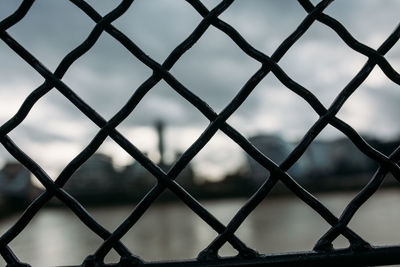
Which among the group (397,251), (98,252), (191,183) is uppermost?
(397,251)

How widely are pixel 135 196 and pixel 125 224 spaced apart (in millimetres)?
18366

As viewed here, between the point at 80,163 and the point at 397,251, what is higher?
the point at 397,251

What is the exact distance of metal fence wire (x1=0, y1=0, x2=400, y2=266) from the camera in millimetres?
553

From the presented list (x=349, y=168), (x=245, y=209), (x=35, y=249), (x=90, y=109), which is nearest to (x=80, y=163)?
(x=90, y=109)

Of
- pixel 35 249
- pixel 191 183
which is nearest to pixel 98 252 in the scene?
pixel 35 249

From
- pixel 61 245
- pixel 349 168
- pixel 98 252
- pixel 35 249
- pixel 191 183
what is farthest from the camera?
pixel 349 168

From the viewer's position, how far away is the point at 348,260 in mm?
552

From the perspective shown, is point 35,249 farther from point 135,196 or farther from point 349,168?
point 349,168

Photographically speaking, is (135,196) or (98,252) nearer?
(98,252)

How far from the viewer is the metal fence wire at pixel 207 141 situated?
55 cm

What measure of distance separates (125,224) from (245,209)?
15 cm

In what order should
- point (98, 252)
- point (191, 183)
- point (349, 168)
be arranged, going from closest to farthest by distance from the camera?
point (98, 252), point (191, 183), point (349, 168)

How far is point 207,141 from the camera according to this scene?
1.88ft

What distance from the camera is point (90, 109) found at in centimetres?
58
